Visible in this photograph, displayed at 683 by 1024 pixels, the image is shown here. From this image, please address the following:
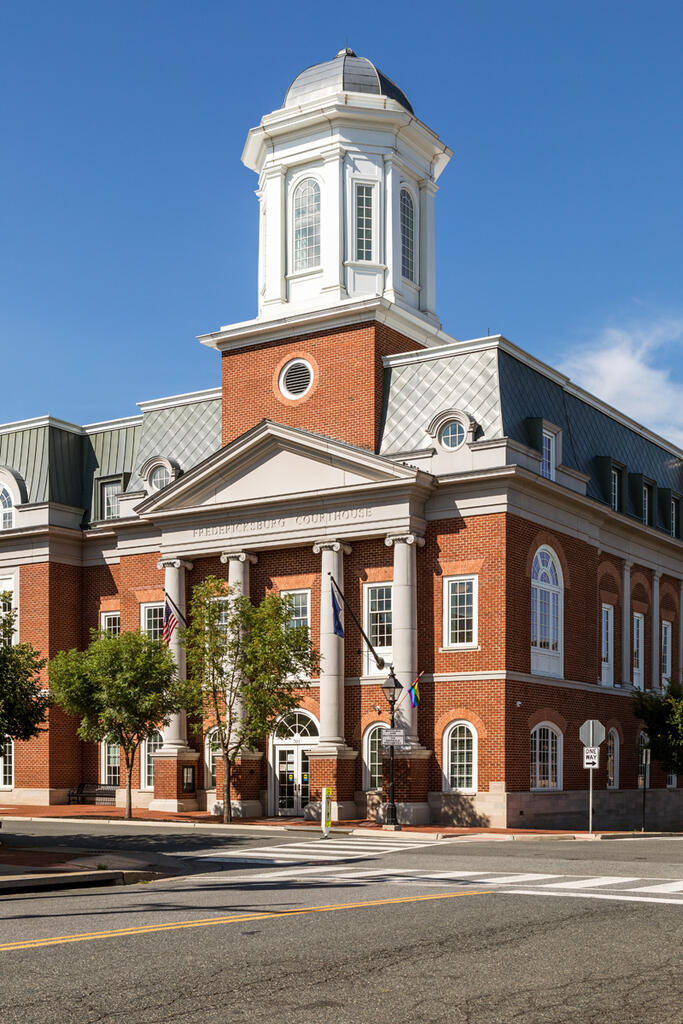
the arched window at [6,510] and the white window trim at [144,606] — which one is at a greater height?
the arched window at [6,510]

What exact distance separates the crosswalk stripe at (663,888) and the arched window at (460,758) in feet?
57.0

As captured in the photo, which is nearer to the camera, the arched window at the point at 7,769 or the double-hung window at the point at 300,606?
the double-hung window at the point at 300,606

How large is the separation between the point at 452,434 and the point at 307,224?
1024 cm

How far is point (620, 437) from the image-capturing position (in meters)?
46.3

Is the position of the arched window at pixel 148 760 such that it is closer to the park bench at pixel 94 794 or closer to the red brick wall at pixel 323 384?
the park bench at pixel 94 794

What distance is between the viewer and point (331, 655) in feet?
120

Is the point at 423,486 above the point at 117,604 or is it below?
above

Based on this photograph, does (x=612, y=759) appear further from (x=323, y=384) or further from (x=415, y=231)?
(x=415, y=231)

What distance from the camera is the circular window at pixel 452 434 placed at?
36.9 meters

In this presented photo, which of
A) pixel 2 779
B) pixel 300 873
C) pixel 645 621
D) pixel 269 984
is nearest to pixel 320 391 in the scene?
pixel 645 621

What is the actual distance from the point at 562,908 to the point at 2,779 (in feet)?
114

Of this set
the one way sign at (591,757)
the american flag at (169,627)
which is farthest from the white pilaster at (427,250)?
the one way sign at (591,757)

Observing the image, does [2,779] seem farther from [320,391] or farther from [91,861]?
[91,861]

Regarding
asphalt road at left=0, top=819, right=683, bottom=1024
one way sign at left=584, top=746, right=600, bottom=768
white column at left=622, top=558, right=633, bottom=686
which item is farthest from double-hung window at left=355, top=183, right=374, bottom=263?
asphalt road at left=0, top=819, right=683, bottom=1024
